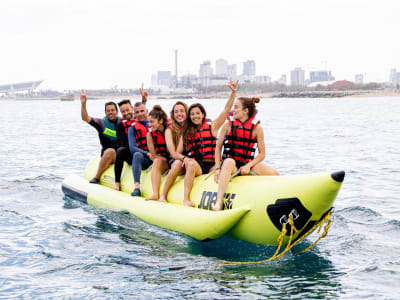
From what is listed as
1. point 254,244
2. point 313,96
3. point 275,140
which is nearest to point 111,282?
point 254,244

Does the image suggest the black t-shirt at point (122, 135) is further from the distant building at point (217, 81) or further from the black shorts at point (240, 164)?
the distant building at point (217, 81)

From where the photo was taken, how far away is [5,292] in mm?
3928

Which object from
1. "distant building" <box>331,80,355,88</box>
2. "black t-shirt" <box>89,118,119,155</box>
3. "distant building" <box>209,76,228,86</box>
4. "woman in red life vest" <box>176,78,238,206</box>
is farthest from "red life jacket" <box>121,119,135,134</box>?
"distant building" <box>209,76,228,86</box>

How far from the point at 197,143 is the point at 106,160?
1998mm

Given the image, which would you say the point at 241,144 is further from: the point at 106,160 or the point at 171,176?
the point at 106,160

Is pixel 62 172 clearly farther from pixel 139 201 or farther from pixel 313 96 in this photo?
pixel 313 96

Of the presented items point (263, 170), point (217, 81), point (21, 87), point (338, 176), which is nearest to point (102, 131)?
point (263, 170)

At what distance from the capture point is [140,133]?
6109 mm

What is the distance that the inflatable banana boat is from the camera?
4.05 meters

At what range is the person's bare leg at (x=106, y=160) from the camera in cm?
679

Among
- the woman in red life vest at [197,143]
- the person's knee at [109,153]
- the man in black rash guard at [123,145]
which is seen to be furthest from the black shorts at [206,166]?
the person's knee at [109,153]

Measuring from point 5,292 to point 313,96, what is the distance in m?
107

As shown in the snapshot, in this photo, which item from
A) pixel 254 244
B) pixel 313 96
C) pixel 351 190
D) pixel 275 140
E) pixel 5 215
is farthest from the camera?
pixel 313 96

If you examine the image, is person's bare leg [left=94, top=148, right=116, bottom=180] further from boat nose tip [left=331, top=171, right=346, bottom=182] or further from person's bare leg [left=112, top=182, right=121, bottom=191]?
boat nose tip [left=331, top=171, right=346, bottom=182]
